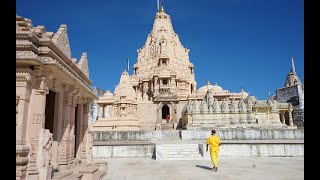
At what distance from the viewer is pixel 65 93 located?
9.09 m

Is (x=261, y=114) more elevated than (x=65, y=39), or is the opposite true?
(x=65, y=39)

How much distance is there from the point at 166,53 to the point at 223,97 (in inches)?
469

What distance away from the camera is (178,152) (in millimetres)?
15508

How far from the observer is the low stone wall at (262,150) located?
16.1 metres

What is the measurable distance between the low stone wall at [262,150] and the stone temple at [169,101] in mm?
12287

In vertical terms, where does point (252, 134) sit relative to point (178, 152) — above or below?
above

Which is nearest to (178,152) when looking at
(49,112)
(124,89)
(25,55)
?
(49,112)

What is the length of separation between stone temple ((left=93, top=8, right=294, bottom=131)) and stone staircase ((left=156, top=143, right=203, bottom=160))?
514 inches

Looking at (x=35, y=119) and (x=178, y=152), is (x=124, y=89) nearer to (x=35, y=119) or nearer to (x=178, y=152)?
(x=178, y=152)

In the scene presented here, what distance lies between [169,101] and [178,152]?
24.2 meters
